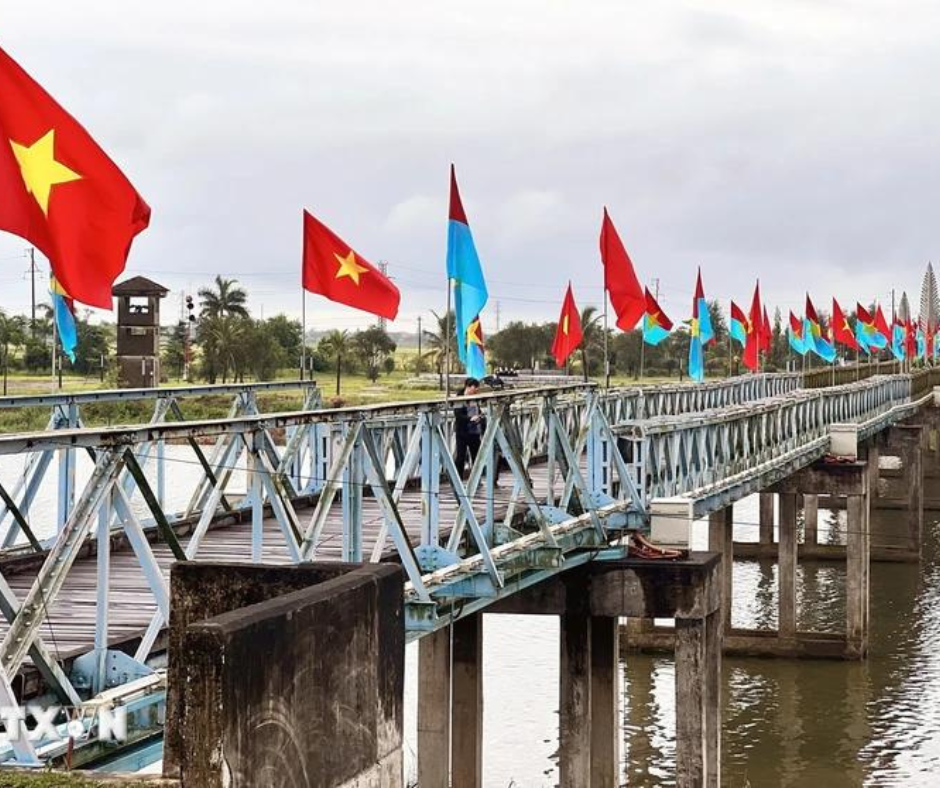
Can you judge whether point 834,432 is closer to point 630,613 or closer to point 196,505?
point 630,613

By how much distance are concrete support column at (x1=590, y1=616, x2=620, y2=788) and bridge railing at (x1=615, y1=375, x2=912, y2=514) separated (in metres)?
1.78

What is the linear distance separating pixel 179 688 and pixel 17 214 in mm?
6025

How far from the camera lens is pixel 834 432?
37.2 metres

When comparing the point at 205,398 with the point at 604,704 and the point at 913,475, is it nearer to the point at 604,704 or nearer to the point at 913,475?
the point at 913,475

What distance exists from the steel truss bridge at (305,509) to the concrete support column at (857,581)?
6371 mm

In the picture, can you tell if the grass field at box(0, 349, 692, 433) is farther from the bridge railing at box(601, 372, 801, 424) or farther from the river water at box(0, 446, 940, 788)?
the river water at box(0, 446, 940, 788)

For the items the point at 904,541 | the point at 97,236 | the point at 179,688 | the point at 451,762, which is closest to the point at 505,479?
the point at 451,762

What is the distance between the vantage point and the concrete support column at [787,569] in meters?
33.6

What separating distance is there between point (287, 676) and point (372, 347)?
→ 4569 inches

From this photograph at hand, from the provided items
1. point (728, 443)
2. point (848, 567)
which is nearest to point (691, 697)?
point (728, 443)

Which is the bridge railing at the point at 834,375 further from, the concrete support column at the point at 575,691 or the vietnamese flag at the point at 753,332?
the concrete support column at the point at 575,691

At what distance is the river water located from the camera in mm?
25859

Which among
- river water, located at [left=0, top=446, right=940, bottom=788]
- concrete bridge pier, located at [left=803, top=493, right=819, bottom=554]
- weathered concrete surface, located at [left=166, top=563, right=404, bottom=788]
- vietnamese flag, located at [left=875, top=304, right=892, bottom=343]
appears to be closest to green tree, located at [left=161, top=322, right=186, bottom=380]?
vietnamese flag, located at [left=875, top=304, right=892, bottom=343]

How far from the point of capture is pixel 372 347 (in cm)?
12350
